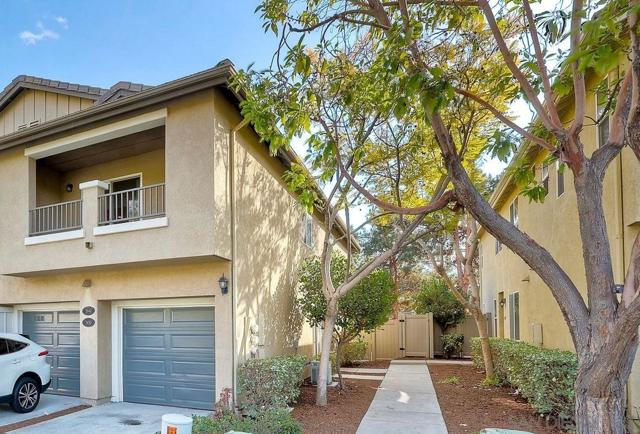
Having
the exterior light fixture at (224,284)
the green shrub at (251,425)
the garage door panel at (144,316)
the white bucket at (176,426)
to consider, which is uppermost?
the exterior light fixture at (224,284)

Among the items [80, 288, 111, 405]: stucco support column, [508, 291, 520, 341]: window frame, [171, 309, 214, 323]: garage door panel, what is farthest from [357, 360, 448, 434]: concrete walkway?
[80, 288, 111, 405]: stucco support column

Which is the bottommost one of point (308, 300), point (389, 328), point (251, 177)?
point (389, 328)

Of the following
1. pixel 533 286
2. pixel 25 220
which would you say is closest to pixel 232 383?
pixel 25 220

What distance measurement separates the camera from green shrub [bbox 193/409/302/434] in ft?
21.4

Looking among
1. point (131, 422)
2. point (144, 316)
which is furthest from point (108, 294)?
point (131, 422)

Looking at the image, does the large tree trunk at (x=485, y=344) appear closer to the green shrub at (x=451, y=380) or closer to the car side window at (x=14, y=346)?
the green shrub at (x=451, y=380)

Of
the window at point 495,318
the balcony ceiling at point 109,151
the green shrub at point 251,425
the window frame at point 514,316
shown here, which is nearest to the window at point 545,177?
the window frame at point 514,316

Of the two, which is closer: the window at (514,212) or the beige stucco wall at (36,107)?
the beige stucco wall at (36,107)

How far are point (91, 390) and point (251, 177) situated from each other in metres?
6.19

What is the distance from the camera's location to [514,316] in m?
14.1

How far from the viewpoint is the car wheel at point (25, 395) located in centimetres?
955

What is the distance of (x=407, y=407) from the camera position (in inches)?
382

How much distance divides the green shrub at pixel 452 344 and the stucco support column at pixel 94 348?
544 inches

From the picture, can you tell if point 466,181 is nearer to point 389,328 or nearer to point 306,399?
point 306,399
